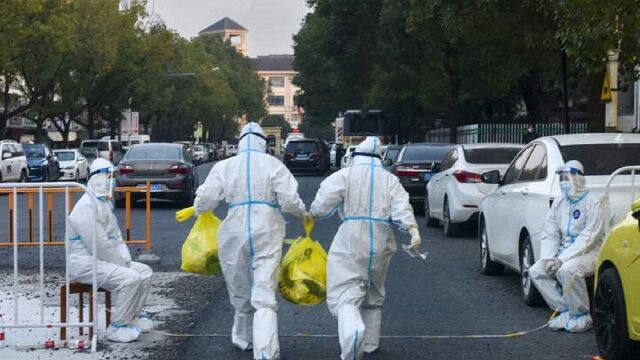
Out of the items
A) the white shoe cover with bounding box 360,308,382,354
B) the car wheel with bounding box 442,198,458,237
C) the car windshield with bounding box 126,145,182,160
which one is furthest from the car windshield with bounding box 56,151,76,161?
the white shoe cover with bounding box 360,308,382,354

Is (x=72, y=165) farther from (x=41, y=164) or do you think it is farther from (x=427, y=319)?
(x=427, y=319)

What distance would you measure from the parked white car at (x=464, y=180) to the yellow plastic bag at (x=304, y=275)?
28.4 feet

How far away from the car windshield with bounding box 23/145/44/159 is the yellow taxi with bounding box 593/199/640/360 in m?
34.0

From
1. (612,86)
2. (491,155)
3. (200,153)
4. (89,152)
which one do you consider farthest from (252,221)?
(200,153)

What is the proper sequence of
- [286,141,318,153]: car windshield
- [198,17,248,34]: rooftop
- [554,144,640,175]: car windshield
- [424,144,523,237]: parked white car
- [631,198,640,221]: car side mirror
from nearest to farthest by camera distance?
[631,198,640,221]: car side mirror, [554,144,640,175]: car windshield, [424,144,523,237]: parked white car, [286,141,318,153]: car windshield, [198,17,248,34]: rooftop

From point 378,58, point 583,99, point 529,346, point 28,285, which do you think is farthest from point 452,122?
point 529,346

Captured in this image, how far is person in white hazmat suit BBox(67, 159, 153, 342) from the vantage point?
26.3 feet

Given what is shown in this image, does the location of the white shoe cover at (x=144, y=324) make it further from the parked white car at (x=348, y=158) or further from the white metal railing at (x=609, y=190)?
the white metal railing at (x=609, y=190)

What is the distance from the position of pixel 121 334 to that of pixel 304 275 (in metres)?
1.56

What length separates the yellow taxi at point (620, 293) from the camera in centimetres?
671

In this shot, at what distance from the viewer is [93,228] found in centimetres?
794

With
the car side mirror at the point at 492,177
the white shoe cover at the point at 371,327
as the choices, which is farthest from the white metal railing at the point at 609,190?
the car side mirror at the point at 492,177

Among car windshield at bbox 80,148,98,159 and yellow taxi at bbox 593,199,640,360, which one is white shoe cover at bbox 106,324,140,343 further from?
car windshield at bbox 80,148,98,159

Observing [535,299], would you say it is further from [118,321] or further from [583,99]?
[583,99]
